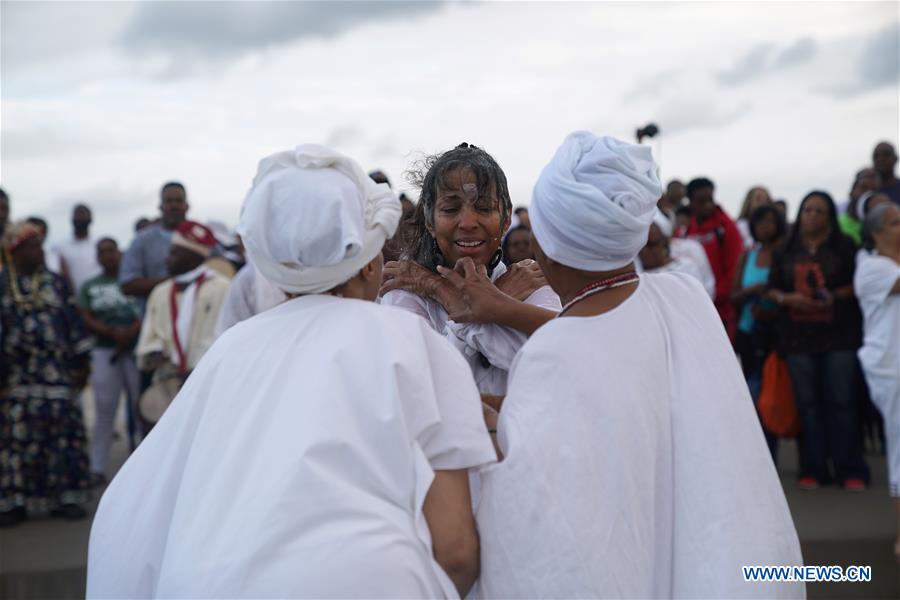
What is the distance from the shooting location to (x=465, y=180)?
13.0 feet

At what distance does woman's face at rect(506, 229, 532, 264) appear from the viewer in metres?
8.80

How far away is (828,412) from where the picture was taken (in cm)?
877

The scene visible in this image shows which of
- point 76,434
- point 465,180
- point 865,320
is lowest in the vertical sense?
point 76,434

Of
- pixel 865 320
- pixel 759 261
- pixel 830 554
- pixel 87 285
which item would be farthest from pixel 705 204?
pixel 87 285

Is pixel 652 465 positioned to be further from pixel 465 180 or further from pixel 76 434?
pixel 76 434

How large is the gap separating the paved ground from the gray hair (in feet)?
6.23

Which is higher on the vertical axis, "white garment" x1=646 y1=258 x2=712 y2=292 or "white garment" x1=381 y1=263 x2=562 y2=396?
"white garment" x1=381 y1=263 x2=562 y2=396

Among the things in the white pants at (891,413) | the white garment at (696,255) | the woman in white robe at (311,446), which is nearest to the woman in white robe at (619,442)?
the woman in white robe at (311,446)

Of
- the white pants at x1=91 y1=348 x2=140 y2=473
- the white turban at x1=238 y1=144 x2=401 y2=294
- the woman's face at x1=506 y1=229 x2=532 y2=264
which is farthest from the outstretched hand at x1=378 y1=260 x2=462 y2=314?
the white pants at x1=91 y1=348 x2=140 y2=473

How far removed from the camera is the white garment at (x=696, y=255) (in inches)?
389

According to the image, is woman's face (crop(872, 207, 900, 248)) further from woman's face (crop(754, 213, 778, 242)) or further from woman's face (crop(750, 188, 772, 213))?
woman's face (crop(750, 188, 772, 213))

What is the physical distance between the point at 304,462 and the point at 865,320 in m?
6.32

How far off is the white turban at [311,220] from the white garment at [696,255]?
23.4 feet

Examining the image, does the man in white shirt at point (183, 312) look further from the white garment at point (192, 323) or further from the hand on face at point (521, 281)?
the hand on face at point (521, 281)
